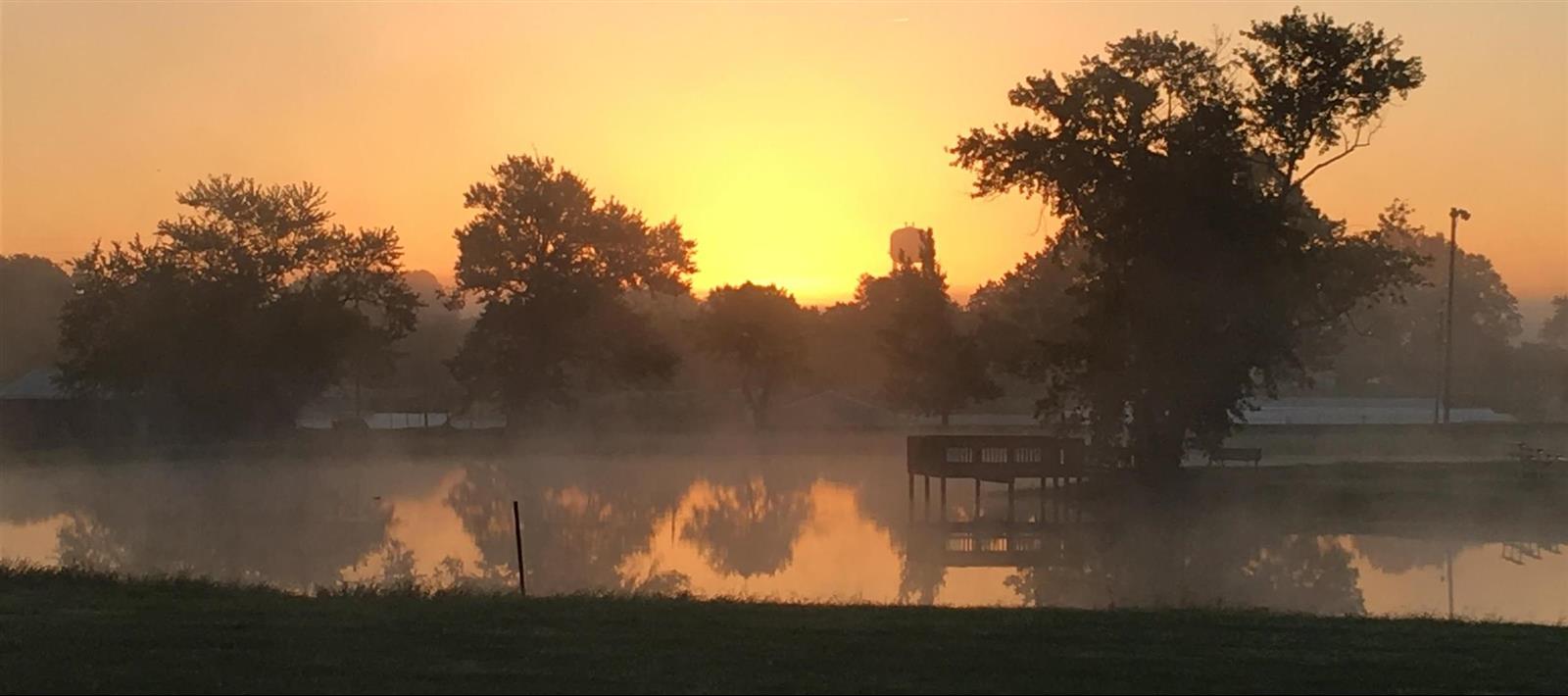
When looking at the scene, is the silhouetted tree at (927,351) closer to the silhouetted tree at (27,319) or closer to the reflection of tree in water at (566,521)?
the reflection of tree in water at (566,521)

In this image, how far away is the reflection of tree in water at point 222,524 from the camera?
69.5ft

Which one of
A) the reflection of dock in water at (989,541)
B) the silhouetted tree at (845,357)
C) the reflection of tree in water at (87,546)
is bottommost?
the reflection of dock in water at (989,541)

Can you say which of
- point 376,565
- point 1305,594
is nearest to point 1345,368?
point 1305,594

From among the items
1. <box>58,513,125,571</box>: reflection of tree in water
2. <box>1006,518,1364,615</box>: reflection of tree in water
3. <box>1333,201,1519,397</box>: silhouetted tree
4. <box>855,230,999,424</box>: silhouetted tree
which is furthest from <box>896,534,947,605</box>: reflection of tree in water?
<box>1333,201,1519,397</box>: silhouetted tree

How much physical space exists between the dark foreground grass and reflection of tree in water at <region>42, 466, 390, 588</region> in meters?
9.21

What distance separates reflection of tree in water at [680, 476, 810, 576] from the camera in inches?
871

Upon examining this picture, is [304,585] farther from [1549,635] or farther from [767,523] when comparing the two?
[1549,635]

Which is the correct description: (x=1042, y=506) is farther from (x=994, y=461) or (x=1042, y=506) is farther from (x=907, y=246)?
(x=907, y=246)

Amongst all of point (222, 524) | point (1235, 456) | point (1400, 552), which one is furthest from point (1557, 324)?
point (222, 524)

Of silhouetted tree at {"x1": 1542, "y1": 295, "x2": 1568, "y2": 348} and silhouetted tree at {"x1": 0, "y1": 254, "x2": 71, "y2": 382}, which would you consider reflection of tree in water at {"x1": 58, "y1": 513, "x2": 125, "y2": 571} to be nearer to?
silhouetted tree at {"x1": 0, "y1": 254, "x2": 71, "y2": 382}

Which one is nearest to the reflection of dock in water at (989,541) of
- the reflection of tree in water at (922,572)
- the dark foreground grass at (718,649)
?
the reflection of tree in water at (922,572)

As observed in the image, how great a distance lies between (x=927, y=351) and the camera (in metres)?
49.9

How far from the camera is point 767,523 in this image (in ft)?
90.4

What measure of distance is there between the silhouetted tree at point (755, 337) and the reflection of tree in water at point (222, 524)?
23.1 m
